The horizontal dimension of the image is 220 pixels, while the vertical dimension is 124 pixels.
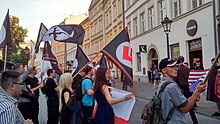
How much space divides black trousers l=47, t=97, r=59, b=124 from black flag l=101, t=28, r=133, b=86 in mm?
2128

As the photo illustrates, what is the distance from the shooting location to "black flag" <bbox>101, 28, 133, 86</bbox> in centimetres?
591

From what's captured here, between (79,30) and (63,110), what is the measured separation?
142 inches

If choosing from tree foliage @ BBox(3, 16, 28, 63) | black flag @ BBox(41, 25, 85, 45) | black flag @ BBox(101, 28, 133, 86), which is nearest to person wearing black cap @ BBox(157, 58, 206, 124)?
black flag @ BBox(101, 28, 133, 86)

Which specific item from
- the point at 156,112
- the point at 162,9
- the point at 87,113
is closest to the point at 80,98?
the point at 87,113

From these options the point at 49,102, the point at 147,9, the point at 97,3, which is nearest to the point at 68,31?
the point at 49,102

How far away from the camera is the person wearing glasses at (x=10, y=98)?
2.29m

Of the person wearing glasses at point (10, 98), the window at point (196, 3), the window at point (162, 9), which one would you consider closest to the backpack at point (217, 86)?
the person wearing glasses at point (10, 98)

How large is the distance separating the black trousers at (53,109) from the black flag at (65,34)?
191 centimetres

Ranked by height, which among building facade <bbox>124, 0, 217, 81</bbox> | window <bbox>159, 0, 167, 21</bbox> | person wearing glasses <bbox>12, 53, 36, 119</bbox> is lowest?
person wearing glasses <bbox>12, 53, 36, 119</bbox>

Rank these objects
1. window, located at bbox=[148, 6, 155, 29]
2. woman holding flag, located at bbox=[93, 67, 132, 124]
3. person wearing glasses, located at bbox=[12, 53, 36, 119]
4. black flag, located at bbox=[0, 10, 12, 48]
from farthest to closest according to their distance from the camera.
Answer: window, located at bbox=[148, 6, 155, 29]
black flag, located at bbox=[0, 10, 12, 48]
person wearing glasses, located at bbox=[12, 53, 36, 119]
woman holding flag, located at bbox=[93, 67, 132, 124]

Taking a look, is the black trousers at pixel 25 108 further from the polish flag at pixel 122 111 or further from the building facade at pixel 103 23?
the building facade at pixel 103 23

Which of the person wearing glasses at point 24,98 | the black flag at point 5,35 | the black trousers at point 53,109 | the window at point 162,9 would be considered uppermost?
the window at point 162,9

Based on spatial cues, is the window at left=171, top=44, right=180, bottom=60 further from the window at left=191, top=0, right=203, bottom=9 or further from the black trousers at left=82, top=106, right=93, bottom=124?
the black trousers at left=82, top=106, right=93, bottom=124

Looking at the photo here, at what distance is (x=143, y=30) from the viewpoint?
99.3ft
